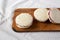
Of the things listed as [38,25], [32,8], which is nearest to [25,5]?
[32,8]

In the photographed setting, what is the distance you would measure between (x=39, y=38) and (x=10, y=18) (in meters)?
0.17

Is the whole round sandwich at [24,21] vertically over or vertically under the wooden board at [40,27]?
over

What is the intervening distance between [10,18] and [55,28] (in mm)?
210

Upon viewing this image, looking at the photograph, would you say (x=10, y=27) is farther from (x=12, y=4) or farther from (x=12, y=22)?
(x=12, y=4)

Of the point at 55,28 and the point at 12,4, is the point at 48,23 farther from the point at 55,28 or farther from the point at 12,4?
the point at 12,4

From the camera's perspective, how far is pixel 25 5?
0.64 meters

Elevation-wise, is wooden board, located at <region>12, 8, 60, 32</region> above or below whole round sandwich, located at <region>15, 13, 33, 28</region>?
below

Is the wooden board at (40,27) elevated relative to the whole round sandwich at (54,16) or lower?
lower

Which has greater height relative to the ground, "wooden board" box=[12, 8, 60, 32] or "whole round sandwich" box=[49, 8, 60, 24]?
"whole round sandwich" box=[49, 8, 60, 24]

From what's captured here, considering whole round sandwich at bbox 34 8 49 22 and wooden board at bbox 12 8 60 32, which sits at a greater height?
whole round sandwich at bbox 34 8 49 22

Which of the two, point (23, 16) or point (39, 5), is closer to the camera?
point (23, 16)

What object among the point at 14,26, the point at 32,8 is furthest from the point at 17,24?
the point at 32,8

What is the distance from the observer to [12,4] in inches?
25.6

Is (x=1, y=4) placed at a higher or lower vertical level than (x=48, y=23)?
higher
